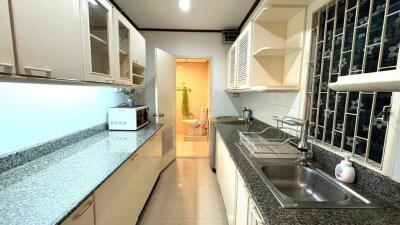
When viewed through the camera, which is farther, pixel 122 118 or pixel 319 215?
pixel 122 118

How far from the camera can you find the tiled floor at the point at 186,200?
198 cm

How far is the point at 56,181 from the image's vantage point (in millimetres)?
1041

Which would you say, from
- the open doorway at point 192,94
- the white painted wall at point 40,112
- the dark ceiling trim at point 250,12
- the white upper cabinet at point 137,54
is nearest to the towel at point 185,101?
the open doorway at point 192,94

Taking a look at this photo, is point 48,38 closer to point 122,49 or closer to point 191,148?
point 122,49

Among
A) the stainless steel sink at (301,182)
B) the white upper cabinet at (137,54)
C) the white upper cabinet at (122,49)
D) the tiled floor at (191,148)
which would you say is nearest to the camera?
the stainless steel sink at (301,182)

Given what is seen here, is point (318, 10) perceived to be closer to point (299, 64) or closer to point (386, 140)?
point (299, 64)

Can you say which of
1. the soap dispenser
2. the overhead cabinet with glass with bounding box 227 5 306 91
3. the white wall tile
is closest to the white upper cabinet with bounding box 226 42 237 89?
the white wall tile

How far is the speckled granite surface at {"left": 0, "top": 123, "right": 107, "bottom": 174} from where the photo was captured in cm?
114

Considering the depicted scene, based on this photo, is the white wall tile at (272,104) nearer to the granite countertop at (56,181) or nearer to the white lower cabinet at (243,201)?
the white lower cabinet at (243,201)

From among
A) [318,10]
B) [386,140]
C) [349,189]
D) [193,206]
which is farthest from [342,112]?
[193,206]

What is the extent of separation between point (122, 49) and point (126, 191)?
140 centimetres

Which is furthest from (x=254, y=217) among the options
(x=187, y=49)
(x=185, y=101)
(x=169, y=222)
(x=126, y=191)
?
(x=185, y=101)

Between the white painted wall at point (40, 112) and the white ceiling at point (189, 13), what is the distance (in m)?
1.28

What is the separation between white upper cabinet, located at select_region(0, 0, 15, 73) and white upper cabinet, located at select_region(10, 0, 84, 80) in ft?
0.06
